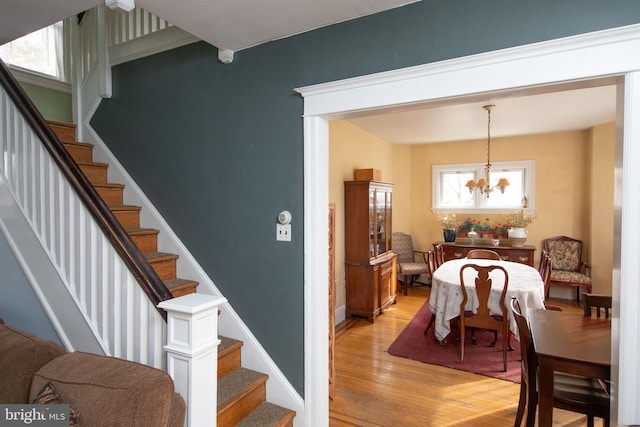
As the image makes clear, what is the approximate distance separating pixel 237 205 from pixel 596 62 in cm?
205

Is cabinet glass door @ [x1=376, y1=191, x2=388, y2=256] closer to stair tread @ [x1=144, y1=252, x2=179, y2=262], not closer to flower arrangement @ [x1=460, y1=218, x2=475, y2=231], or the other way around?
flower arrangement @ [x1=460, y1=218, x2=475, y2=231]

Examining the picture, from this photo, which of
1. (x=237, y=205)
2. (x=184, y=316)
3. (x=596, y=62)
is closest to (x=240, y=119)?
(x=237, y=205)

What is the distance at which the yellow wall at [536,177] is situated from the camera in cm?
472

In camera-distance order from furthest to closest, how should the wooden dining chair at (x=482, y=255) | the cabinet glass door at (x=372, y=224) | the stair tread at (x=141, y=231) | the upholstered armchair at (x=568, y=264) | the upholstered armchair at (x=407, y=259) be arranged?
the upholstered armchair at (x=407, y=259), the upholstered armchair at (x=568, y=264), the cabinet glass door at (x=372, y=224), the wooden dining chair at (x=482, y=255), the stair tread at (x=141, y=231)

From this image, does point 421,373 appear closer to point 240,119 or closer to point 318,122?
point 318,122

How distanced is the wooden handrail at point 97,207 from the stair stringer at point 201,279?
3.27 ft

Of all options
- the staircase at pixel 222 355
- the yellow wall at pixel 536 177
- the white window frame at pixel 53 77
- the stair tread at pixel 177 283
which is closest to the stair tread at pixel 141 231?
the staircase at pixel 222 355

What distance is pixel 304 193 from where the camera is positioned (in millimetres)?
2168

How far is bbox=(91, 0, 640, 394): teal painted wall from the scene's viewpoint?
172cm

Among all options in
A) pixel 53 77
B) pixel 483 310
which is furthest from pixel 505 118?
pixel 53 77

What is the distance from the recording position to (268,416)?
216 centimetres

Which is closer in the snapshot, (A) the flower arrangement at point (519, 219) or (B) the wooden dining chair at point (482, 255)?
(B) the wooden dining chair at point (482, 255)

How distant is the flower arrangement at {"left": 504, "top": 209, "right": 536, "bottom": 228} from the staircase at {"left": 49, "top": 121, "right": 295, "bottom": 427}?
4889 mm

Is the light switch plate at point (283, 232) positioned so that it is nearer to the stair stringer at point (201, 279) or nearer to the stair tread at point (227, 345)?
the stair stringer at point (201, 279)
